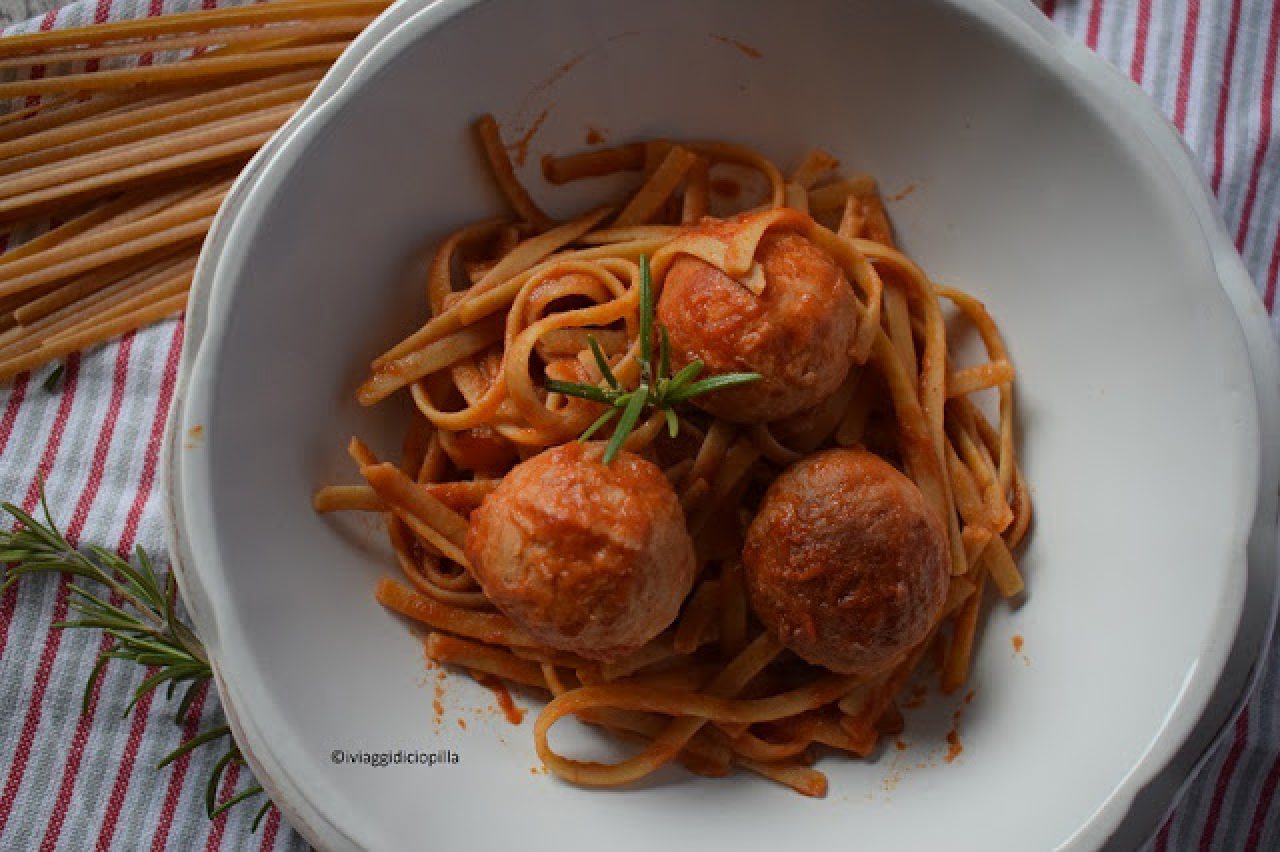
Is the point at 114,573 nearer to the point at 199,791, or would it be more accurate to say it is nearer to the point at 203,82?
the point at 199,791

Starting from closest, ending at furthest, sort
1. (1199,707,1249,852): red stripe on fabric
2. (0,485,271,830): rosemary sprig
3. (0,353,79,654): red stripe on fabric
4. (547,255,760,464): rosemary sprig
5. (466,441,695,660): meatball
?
(466,441,695,660): meatball
(547,255,760,464): rosemary sprig
(0,485,271,830): rosemary sprig
(0,353,79,654): red stripe on fabric
(1199,707,1249,852): red stripe on fabric

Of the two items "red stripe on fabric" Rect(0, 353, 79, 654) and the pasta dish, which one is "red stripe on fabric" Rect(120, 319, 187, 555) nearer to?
"red stripe on fabric" Rect(0, 353, 79, 654)

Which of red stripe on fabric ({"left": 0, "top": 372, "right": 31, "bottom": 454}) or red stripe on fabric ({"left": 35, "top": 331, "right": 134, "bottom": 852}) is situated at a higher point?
red stripe on fabric ({"left": 0, "top": 372, "right": 31, "bottom": 454})

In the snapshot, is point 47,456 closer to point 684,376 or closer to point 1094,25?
point 684,376

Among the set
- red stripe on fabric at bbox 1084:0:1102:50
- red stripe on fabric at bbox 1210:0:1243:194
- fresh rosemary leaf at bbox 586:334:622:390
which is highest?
red stripe on fabric at bbox 1084:0:1102:50

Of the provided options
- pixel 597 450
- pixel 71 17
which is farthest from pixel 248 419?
pixel 71 17

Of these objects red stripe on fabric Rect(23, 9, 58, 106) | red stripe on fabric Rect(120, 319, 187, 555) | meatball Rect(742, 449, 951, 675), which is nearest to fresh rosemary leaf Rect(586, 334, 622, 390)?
meatball Rect(742, 449, 951, 675)
